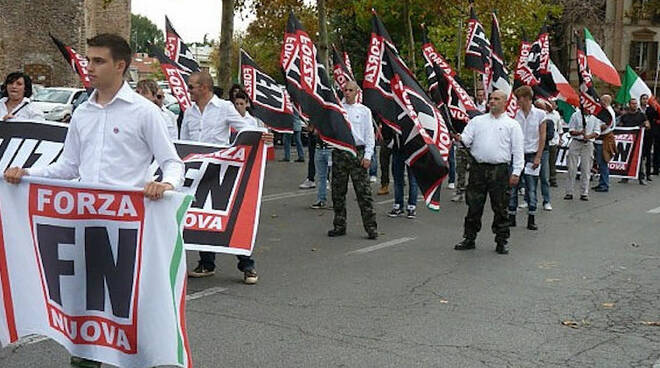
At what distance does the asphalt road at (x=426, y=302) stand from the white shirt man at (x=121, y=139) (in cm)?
151

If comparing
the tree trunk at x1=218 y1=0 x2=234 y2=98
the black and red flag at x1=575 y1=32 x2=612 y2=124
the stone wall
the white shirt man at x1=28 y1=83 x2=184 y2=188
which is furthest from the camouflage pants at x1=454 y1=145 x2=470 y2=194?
the stone wall

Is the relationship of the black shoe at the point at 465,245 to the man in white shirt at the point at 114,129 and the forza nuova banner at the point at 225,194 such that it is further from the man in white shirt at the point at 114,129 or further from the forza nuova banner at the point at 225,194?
the man in white shirt at the point at 114,129

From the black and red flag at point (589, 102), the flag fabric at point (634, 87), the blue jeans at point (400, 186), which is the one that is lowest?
the blue jeans at point (400, 186)

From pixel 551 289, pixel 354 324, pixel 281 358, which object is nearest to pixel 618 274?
pixel 551 289

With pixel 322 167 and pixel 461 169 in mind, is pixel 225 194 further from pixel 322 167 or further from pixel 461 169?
pixel 461 169

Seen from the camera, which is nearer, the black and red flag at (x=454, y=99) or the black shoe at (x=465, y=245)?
the black shoe at (x=465, y=245)

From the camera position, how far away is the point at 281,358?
6.14 m

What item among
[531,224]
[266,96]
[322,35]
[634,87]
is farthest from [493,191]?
[322,35]

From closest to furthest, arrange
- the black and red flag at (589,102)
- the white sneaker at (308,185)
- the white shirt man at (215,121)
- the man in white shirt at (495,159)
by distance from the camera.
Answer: the white shirt man at (215,121) < the man in white shirt at (495,159) < the black and red flag at (589,102) < the white sneaker at (308,185)

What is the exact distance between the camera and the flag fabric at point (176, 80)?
14.1m

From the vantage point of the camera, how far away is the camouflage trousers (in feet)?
38.2

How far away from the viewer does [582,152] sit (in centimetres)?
1730

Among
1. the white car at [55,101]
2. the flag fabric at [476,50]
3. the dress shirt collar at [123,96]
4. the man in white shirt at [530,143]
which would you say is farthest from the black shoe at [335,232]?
the white car at [55,101]

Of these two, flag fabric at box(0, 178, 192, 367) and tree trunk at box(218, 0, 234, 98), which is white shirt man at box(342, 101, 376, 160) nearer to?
flag fabric at box(0, 178, 192, 367)
